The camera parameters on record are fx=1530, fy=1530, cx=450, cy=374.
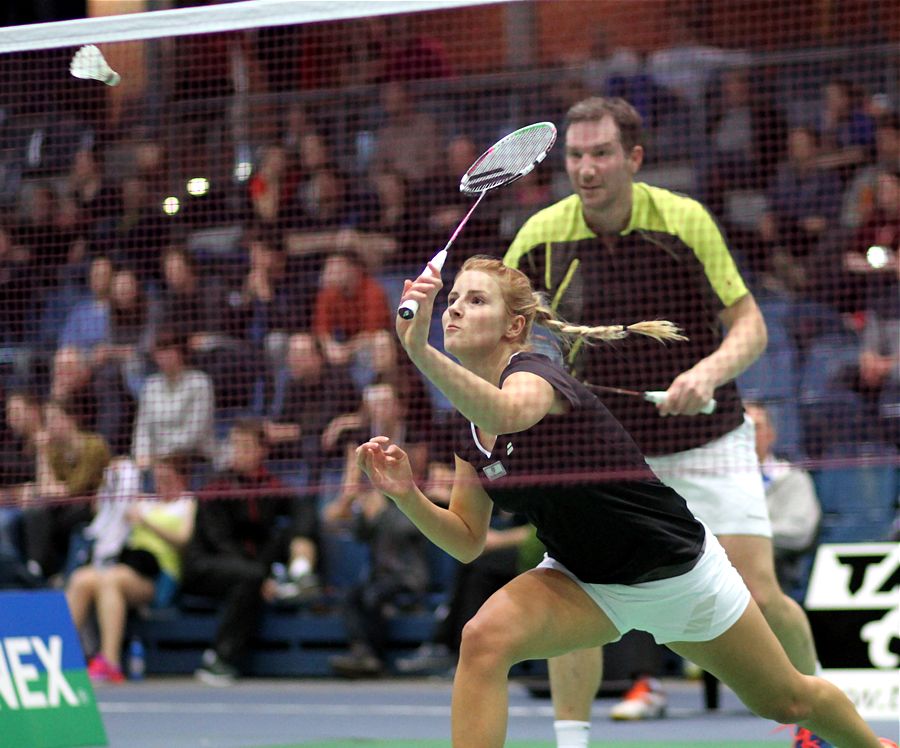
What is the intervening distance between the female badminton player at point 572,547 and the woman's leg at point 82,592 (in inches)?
249

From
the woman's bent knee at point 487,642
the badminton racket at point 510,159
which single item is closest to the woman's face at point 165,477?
the badminton racket at point 510,159

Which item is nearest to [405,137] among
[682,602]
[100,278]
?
[100,278]

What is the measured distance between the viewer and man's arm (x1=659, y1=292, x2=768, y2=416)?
4.68m

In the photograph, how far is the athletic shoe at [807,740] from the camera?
500 cm

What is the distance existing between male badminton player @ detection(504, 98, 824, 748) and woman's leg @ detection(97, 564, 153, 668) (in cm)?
509

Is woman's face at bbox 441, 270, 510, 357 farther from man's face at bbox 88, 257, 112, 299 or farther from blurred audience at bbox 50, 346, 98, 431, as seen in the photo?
man's face at bbox 88, 257, 112, 299

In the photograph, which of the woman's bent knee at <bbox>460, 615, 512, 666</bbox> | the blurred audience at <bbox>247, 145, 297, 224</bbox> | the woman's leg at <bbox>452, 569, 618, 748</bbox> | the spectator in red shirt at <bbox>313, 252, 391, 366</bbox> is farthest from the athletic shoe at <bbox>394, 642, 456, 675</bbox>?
the woman's bent knee at <bbox>460, 615, 512, 666</bbox>

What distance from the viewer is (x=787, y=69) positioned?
10.2 metres

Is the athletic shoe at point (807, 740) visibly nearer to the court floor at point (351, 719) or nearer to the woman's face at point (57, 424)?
the court floor at point (351, 719)

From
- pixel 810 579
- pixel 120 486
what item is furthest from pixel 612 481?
pixel 120 486

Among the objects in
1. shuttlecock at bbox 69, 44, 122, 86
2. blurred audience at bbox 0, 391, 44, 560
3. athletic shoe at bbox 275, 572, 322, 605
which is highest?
shuttlecock at bbox 69, 44, 122, 86

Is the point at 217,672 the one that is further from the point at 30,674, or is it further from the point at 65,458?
the point at 30,674

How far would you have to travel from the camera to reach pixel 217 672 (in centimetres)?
951

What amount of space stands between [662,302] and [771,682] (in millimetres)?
1908
